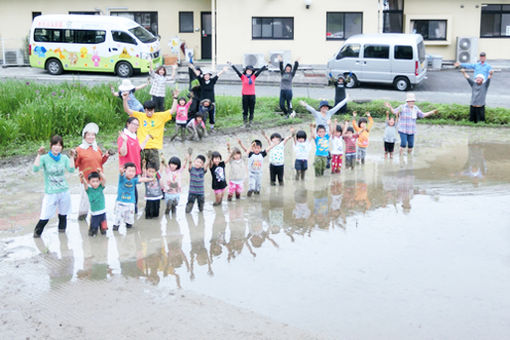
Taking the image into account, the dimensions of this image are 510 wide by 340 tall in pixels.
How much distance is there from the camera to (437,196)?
1114 cm

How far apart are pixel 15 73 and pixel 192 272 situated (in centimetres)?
2143

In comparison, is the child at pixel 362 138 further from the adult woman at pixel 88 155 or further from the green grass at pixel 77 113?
the adult woman at pixel 88 155

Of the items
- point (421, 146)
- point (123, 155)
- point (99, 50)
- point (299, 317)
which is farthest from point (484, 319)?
point (99, 50)

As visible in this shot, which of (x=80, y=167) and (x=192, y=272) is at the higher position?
(x=80, y=167)

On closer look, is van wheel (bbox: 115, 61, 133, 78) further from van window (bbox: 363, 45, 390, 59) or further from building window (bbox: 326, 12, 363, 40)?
van window (bbox: 363, 45, 390, 59)

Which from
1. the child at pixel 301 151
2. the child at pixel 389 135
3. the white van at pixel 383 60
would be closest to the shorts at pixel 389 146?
the child at pixel 389 135

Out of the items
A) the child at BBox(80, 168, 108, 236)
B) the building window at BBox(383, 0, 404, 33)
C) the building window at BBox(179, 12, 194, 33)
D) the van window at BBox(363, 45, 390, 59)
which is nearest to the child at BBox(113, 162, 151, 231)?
the child at BBox(80, 168, 108, 236)

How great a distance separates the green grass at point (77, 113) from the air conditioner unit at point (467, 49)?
34.6 ft

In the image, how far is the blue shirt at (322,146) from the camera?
41.0ft

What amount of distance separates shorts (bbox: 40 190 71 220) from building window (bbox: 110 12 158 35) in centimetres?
2161

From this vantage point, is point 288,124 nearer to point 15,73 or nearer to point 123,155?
point 123,155

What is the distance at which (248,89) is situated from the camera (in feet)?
54.5

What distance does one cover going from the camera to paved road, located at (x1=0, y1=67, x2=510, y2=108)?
21.9m

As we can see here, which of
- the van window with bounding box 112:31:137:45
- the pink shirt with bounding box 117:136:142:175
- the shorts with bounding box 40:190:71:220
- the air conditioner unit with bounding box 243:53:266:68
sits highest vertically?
the van window with bounding box 112:31:137:45
